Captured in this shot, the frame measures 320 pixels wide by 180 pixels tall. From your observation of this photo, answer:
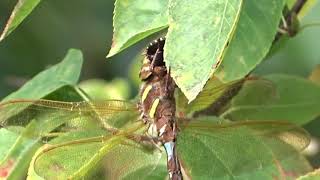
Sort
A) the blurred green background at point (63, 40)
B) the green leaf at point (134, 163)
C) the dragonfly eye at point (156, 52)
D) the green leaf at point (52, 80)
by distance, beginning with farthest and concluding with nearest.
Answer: the blurred green background at point (63, 40)
the green leaf at point (52, 80)
the dragonfly eye at point (156, 52)
the green leaf at point (134, 163)

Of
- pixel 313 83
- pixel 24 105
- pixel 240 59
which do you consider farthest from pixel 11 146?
pixel 313 83

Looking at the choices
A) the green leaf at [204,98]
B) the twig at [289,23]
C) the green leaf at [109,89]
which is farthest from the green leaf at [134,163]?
the green leaf at [109,89]

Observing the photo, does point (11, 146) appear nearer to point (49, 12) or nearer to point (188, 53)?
point (188, 53)

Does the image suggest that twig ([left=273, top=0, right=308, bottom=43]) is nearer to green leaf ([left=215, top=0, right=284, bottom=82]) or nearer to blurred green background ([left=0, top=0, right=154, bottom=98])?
green leaf ([left=215, top=0, right=284, bottom=82])

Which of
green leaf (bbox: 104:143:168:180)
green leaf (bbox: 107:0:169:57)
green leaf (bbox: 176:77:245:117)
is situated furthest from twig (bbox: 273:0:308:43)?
green leaf (bbox: 107:0:169:57)

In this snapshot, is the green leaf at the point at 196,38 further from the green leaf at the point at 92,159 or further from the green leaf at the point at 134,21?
the green leaf at the point at 92,159

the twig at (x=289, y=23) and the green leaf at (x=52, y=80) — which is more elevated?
the green leaf at (x=52, y=80)
